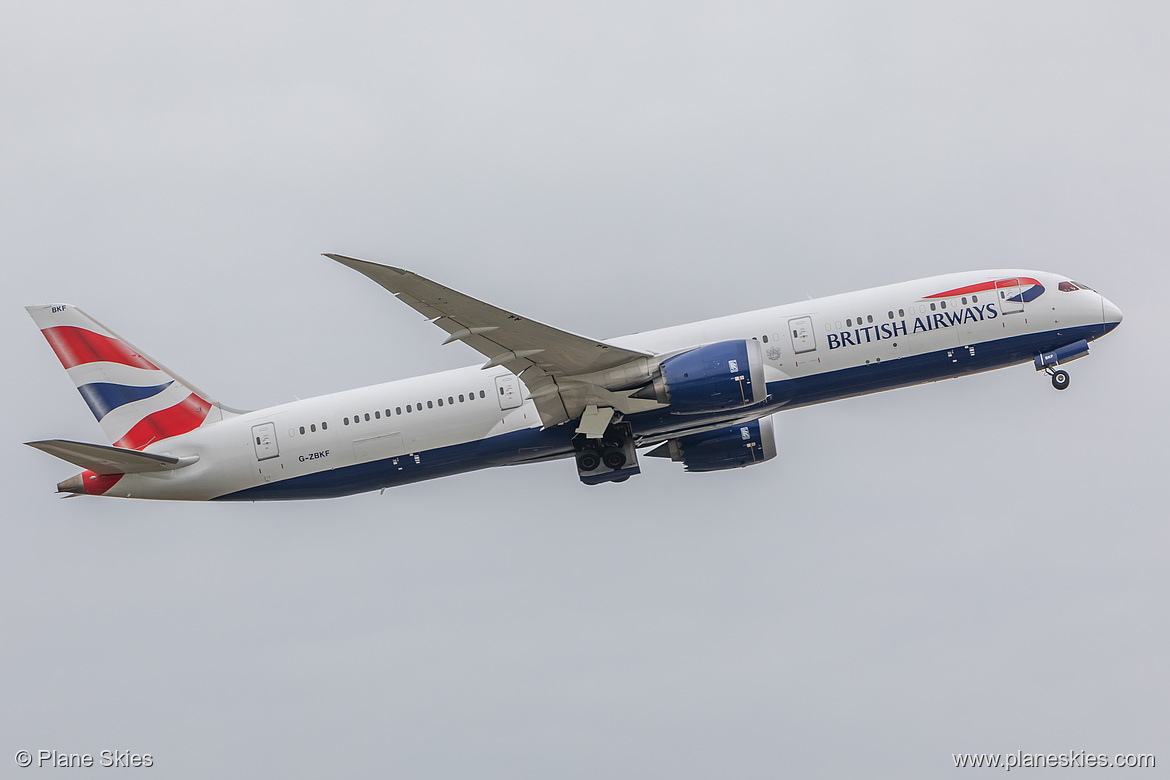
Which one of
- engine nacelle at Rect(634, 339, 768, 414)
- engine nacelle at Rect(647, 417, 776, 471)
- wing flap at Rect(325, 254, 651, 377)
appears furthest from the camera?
engine nacelle at Rect(647, 417, 776, 471)

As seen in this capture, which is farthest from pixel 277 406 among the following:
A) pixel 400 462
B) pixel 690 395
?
pixel 690 395

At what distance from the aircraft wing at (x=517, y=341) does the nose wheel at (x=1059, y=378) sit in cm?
1360

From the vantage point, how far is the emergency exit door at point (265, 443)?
38.1 m

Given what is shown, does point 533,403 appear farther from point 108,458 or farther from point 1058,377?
point 1058,377

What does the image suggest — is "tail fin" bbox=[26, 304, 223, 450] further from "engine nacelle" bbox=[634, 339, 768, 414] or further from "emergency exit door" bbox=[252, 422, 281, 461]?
"engine nacelle" bbox=[634, 339, 768, 414]

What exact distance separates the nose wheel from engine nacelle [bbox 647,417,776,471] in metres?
9.70

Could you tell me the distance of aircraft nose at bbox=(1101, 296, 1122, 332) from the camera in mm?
36469

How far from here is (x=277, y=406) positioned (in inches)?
1542

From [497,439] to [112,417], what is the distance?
48.5 ft

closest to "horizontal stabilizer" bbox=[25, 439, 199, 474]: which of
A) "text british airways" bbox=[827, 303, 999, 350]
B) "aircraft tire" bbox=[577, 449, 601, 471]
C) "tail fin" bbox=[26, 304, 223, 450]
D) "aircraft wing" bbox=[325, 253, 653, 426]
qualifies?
"tail fin" bbox=[26, 304, 223, 450]

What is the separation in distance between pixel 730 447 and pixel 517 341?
10.6 metres

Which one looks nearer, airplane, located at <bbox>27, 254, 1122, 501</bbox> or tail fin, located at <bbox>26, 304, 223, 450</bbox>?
airplane, located at <bbox>27, 254, 1122, 501</bbox>

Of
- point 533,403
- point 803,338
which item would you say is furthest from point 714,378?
point 533,403

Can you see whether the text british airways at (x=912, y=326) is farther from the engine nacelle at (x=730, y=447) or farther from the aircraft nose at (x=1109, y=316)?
the engine nacelle at (x=730, y=447)
